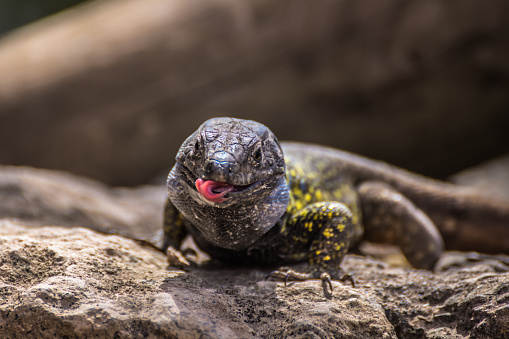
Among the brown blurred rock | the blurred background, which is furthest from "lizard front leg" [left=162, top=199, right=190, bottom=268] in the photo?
the brown blurred rock

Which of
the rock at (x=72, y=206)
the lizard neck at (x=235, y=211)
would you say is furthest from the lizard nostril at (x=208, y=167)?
the rock at (x=72, y=206)

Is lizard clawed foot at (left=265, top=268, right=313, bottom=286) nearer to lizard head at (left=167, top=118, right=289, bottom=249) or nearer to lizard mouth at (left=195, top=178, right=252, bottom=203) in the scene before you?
lizard head at (left=167, top=118, right=289, bottom=249)

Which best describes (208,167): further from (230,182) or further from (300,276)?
(300,276)

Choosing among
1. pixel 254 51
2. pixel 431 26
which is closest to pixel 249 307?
pixel 254 51

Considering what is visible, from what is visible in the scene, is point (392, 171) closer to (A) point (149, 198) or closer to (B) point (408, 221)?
(B) point (408, 221)

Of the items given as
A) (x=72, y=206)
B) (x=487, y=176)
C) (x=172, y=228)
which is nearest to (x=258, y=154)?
(x=172, y=228)

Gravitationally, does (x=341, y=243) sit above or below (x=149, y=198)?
above

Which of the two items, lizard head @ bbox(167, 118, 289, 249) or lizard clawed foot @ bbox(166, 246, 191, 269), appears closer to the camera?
lizard head @ bbox(167, 118, 289, 249)
